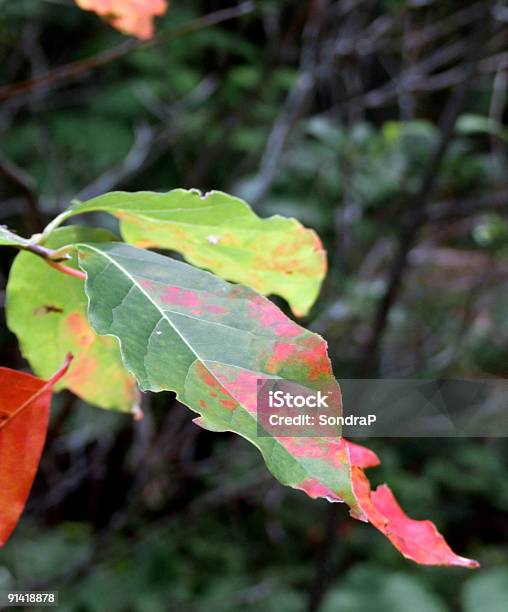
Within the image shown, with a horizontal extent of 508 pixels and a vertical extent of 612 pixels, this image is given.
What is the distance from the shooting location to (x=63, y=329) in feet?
1.68

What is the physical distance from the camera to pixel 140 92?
93.0 inches

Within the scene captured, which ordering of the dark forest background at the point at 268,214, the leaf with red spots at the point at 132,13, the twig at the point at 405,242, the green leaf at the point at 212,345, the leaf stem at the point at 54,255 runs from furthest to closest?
the dark forest background at the point at 268,214 → the twig at the point at 405,242 → the leaf with red spots at the point at 132,13 → the leaf stem at the point at 54,255 → the green leaf at the point at 212,345

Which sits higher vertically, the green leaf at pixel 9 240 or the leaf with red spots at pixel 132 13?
the leaf with red spots at pixel 132 13

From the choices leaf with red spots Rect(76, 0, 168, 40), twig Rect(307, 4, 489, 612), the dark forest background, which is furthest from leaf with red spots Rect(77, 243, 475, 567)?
the dark forest background

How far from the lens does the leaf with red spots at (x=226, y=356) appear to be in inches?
12.9

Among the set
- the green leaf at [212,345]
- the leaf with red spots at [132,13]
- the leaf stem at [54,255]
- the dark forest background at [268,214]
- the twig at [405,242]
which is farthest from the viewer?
the dark forest background at [268,214]

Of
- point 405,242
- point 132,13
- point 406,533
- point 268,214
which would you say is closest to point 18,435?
point 406,533

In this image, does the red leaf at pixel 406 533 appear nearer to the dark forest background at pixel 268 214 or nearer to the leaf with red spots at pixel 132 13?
the leaf with red spots at pixel 132 13

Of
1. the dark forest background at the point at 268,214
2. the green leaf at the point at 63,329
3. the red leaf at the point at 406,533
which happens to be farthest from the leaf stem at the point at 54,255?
the dark forest background at the point at 268,214

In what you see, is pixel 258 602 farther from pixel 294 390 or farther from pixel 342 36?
pixel 294 390

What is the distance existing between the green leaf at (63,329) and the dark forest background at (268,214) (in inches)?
43.8

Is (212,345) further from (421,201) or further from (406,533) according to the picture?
(421,201)

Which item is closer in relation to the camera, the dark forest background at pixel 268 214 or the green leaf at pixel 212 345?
the green leaf at pixel 212 345

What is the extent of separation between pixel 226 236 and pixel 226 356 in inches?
5.5
